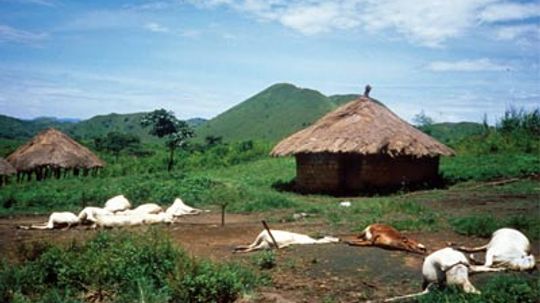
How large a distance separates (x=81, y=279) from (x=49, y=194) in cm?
1133

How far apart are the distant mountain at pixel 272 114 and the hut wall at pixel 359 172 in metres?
38.4

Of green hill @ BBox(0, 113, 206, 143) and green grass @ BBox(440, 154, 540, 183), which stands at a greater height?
green hill @ BBox(0, 113, 206, 143)

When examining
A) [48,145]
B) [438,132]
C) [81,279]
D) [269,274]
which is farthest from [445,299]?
[438,132]

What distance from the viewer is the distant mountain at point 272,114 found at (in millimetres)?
61188

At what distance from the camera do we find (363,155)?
18688 millimetres

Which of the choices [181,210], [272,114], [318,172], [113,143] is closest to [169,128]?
[113,143]

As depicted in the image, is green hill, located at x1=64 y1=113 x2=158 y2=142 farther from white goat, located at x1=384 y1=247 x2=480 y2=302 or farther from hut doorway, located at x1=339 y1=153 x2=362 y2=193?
white goat, located at x1=384 y1=247 x2=480 y2=302

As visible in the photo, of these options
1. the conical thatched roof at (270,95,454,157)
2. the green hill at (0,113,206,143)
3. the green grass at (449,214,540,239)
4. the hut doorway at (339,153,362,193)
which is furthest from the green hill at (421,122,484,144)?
the green grass at (449,214,540,239)

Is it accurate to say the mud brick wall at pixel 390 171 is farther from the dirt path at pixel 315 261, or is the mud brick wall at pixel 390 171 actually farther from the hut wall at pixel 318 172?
the dirt path at pixel 315 261

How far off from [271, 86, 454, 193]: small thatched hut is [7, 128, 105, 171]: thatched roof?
10430 mm

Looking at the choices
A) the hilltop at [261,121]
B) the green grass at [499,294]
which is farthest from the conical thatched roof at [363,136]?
the hilltop at [261,121]

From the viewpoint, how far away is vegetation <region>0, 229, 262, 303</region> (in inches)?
251

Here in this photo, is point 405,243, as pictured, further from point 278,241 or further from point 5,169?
point 5,169

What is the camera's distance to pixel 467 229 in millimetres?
10062
